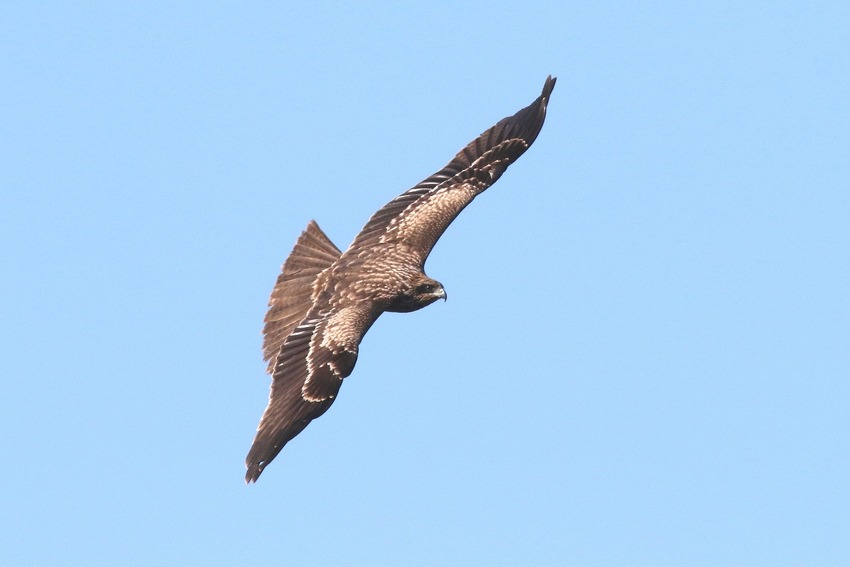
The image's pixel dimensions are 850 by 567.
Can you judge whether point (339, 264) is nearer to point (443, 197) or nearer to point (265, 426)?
point (443, 197)

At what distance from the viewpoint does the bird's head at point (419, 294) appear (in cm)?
2002

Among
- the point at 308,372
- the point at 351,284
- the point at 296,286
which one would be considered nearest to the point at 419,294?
the point at 351,284

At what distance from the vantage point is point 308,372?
1848cm

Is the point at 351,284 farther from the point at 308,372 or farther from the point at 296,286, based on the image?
the point at 308,372

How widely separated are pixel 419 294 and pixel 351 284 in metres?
0.88

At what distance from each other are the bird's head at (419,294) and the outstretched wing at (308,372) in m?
0.61

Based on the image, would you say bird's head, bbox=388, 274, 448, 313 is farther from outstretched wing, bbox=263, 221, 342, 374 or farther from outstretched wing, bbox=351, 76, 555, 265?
outstretched wing, bbox=263, 221, 342, 374

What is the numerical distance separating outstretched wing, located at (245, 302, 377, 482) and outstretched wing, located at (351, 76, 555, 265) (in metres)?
1.76

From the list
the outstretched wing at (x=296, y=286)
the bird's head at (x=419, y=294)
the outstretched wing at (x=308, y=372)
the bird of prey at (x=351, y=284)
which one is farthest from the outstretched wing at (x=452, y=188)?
the outstretched wing at (x=308, y=372)

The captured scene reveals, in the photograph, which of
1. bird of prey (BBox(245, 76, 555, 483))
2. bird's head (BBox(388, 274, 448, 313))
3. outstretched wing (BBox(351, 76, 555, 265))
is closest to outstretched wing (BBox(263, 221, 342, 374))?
bird of prey (BBox(245, 76, 555, 483))

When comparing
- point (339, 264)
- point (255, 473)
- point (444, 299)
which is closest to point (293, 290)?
point (339, 264)

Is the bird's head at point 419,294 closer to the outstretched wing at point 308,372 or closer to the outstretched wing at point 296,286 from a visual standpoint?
the outstretched wing at point 308,372

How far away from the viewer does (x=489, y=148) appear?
22266 millimetres

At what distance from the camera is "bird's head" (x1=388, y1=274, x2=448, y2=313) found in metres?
20.0
